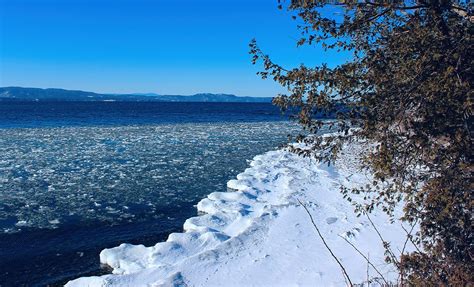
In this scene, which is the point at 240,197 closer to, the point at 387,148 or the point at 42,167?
the point at 387,148

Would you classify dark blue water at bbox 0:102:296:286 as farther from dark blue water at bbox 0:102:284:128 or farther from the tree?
dark blue water at bbox 0:102:284:128

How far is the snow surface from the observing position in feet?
21.6

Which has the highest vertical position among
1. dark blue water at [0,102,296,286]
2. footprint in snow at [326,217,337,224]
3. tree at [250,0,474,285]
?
tree at [250,0,474,285]

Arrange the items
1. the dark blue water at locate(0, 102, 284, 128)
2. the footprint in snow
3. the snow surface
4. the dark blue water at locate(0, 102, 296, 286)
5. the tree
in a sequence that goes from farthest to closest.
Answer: the dark blue water at locate(0, 102, 284, 128), the footprint in snow, the dark blue water at locate(0, 102, 296, 286), the snow surface, the tree

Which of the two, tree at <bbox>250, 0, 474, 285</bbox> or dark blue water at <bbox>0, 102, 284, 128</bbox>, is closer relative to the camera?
tree at <bbox>250, 0, 474, 285</bbox>

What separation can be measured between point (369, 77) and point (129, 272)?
5.15 meters

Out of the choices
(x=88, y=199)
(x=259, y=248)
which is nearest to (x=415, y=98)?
(x=259, y=248)

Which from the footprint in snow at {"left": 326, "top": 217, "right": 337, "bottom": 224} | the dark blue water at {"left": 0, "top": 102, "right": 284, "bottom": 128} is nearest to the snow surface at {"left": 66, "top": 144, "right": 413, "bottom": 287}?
the footprint in snow at {"left": 326, "top": 217, "right": 337, "bottom": 224}

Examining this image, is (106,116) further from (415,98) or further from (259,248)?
(415,98)

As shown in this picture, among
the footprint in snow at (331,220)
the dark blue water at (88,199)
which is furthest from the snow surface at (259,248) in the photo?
the dark blue water at (88,199)

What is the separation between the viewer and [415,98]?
4621 millimetres

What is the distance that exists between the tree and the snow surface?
4.96ft

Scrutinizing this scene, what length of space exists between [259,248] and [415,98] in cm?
449

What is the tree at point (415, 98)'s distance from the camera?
443cm
